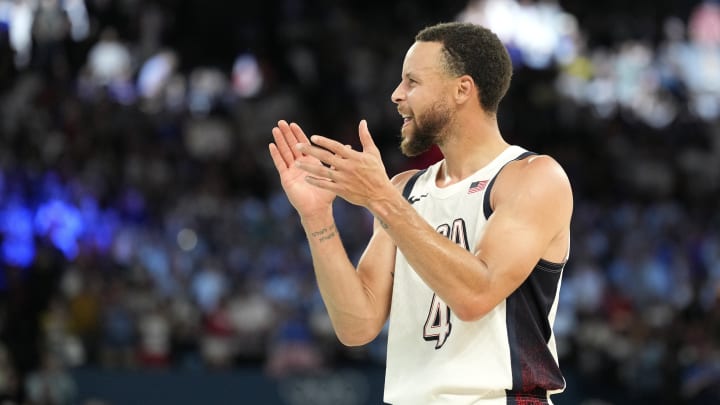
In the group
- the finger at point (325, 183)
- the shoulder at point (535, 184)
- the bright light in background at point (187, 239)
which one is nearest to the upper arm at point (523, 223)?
the shoulder at point (535, 184)

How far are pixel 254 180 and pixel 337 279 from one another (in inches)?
539

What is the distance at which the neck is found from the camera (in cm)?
457

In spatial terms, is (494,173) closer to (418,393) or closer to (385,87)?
(418,393)

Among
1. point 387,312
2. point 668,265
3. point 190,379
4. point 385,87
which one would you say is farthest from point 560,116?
point 387,312

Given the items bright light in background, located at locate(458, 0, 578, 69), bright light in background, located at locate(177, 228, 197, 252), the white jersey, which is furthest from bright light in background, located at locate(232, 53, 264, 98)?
the white jersey

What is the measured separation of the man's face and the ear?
5cm

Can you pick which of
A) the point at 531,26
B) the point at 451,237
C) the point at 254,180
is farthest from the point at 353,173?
the point at 531,26

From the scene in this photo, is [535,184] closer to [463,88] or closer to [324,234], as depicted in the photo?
[463,88]

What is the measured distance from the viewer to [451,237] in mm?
4371

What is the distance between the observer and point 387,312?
15.5 ft

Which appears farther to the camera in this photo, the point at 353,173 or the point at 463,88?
the point at 463,88

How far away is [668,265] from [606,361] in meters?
3.39

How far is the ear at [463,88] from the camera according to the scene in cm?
453

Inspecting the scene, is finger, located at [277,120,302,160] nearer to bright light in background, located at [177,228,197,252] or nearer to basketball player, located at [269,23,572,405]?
basketball player, located at [269,23,572,405]
